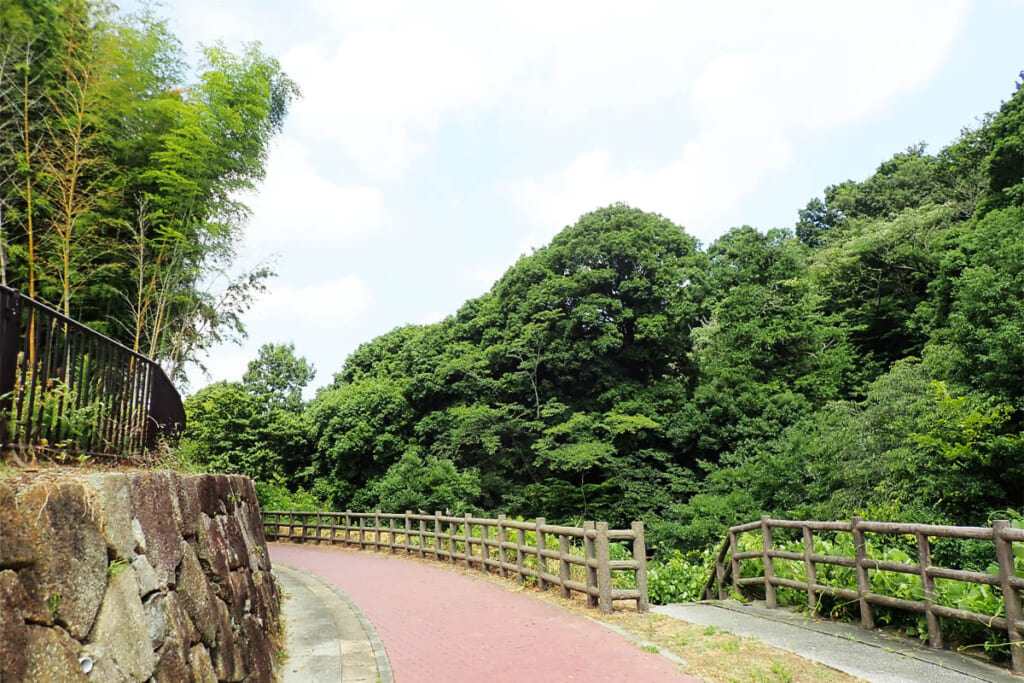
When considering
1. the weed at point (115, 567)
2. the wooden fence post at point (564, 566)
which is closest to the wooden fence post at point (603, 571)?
the wooden fence post at point (564, 566)

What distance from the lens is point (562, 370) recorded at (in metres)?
24.5

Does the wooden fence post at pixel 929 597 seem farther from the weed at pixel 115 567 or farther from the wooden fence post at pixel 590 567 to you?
the weed at pixel 115 567

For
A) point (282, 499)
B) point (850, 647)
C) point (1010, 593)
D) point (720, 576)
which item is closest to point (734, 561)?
point (720, 576)

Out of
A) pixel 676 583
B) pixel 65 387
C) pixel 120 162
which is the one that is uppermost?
pixel 120 162

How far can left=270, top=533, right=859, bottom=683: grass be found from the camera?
509 cm

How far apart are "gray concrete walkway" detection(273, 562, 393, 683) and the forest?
34.6 ft

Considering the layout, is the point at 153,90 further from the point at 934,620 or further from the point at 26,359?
the point at 934,620

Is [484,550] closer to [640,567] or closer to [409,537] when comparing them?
[409,537]

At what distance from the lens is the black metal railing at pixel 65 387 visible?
3436mm

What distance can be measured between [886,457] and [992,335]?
10.5 feet

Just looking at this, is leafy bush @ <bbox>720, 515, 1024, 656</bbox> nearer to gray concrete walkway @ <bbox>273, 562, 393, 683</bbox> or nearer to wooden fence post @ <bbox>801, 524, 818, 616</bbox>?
wooden fence post @ <bbox>801, 524, 818, 616</bbox>

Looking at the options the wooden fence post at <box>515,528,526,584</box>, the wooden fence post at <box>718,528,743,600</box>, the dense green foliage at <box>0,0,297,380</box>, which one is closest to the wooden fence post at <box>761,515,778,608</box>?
the wooden fence post at <box>718,528,743,600</box>

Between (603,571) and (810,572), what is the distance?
2.30m

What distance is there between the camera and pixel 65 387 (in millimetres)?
3902
